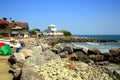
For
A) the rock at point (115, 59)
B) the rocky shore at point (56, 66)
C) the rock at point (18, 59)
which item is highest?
the rock at point (18, 59)

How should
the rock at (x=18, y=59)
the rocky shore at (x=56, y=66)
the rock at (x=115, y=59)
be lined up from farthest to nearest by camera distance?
the rock at (x=115, y=59) → the rock at (x=18, y=59) → the rocky shore at (x=56, y=66)

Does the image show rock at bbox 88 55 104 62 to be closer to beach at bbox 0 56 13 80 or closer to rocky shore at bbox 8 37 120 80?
rocky shore at bbox 8 37 120 80

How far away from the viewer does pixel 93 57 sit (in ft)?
72.8

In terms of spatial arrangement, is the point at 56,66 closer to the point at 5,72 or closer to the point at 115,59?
the point at 5,72

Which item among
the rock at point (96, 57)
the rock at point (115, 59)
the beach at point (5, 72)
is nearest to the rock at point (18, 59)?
the beach at point (5, 72)

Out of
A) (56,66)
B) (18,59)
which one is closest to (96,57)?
(56,66)

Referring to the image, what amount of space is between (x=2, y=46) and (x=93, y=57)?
912cm

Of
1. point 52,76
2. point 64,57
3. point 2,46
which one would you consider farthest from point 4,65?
point 64,57

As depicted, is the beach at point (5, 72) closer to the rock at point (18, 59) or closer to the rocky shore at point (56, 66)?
the rocky shore at point (56, 66)

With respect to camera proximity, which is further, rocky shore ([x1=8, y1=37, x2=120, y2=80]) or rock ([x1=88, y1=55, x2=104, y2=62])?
rock ([x1=88, y1=55, x2=104, y2=62])

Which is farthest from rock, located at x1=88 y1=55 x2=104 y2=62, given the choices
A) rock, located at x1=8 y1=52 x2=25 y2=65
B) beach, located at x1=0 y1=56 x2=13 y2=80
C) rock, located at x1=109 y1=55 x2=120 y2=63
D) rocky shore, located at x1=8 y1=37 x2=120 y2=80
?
rock, located at x1=8 y1=52 x2=25 y2=65

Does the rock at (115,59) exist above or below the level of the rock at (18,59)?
below

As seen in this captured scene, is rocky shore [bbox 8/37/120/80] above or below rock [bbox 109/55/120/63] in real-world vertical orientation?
above

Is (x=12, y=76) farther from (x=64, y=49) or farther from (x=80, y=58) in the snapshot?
(x=64, y=49)
